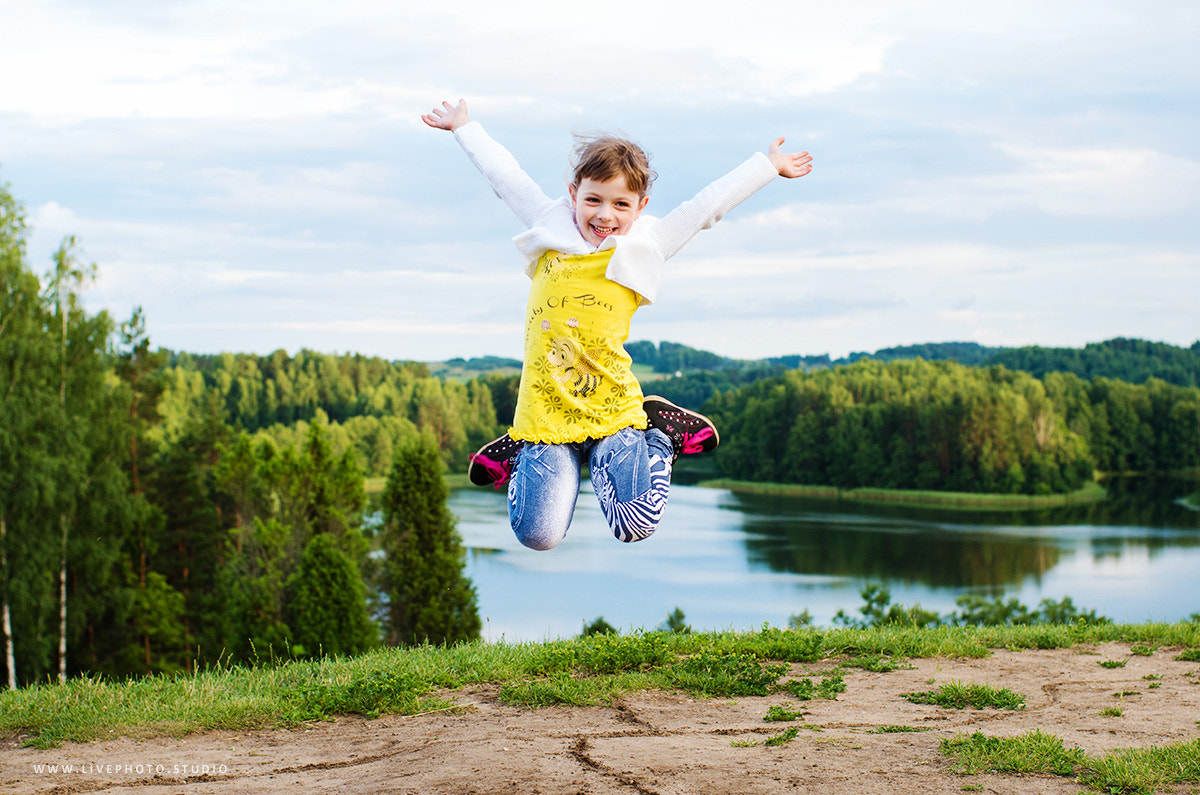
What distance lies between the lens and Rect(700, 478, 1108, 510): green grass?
70125 mm

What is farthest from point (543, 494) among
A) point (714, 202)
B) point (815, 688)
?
point (815, 688)

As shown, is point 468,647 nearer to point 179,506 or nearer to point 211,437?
point 179,506

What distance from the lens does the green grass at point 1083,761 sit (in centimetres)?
450

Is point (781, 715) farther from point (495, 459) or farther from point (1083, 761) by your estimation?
point (495, 459)

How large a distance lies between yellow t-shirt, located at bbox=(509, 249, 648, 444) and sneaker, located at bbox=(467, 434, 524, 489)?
75mm

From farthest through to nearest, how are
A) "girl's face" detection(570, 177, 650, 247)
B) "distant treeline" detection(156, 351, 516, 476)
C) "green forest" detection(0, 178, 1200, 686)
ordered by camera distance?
1. "distant treeline" detection(156, 351, 516, 476)
2. "green forest" detection(0, 178, 1200, 686)
3. "girl's face" detection(570, 177, 650, 247)

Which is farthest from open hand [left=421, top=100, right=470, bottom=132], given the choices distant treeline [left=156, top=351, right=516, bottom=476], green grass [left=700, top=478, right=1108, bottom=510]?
green grass [left=700, top=478, right=1108, bottom=510]

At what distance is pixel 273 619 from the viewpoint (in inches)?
875

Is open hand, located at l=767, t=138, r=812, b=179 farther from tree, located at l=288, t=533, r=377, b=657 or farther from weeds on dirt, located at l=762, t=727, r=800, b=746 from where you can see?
tree, located at l=288, t=533, r=377, b=657

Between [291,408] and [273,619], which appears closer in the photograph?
[273,619]

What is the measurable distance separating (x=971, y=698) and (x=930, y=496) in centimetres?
7272

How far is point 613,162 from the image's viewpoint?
4262 mm

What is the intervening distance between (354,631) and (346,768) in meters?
15.9

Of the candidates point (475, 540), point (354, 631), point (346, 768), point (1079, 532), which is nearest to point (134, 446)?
point (354, 631)
